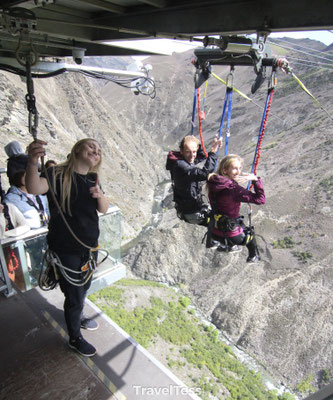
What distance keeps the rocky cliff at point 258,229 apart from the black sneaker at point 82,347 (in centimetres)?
2074

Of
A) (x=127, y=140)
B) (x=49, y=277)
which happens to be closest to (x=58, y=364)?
(x=49, y=277)

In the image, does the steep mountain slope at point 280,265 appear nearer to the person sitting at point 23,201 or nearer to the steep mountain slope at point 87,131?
the steep mountain slope at point 87,131

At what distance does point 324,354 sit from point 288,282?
219 inches

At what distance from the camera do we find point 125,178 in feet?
133

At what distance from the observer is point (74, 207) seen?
229 cm

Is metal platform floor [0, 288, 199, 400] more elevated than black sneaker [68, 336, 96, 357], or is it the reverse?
black sneaker [68, 336, 96, 357]

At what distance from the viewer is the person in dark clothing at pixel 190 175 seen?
128 inches

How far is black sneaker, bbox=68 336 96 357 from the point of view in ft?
8.92

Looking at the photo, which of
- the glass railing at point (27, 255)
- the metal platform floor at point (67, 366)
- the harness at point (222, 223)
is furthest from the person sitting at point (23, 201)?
the harness at point (222, 223)

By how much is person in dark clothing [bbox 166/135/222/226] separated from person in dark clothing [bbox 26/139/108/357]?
1130 mm

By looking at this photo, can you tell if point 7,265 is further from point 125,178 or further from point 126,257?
point 125,178

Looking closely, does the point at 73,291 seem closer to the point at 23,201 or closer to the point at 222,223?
the point at 23,201

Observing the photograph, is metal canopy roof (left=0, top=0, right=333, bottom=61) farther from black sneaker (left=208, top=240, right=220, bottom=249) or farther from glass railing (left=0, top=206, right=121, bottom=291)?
black sneaker (left=208, top=240, right=220, bottom=249)

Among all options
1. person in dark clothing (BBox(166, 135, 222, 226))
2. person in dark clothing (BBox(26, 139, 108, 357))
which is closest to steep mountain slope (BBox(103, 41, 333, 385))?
person in dark clothing (BBox(166, 135, 222, 226))
